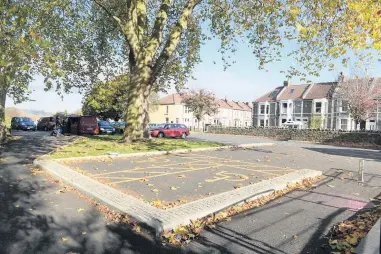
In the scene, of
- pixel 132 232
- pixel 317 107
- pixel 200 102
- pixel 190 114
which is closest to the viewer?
pixel 132 232

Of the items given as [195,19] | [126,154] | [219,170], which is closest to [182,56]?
[195,19]

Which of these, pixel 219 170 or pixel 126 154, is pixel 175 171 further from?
pixel 126 154

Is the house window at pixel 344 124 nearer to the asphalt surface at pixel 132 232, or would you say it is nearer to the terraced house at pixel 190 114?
the terraced house at pixel 190 114

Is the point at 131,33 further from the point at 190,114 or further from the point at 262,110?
the point at 190,114

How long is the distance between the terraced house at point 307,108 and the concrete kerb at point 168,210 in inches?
1512

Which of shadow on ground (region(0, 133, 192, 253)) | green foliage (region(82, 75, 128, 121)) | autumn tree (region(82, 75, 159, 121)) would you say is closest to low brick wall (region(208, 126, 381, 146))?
autumn tree (region(82, 75, 159, 121))

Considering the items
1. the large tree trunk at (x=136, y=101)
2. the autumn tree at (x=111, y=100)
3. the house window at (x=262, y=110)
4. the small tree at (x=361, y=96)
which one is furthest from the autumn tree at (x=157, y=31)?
the house window at (x=262, y=110)

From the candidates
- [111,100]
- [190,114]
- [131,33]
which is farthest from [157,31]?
[190,114]

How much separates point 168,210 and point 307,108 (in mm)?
50612

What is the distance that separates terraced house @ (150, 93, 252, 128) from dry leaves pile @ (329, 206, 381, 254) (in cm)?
6209

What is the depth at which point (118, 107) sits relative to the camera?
45.4m

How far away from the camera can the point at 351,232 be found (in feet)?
16.8

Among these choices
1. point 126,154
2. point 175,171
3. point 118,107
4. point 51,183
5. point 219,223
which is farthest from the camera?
point 118,107

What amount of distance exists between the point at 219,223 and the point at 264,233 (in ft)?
2.74
